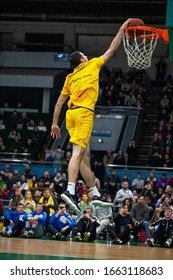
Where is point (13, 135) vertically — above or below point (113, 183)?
above

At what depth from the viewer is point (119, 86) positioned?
142 ft

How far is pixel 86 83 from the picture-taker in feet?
43.0

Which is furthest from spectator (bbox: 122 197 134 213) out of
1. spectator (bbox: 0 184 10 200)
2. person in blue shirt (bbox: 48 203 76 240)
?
spectator (bbox: 0 184 10 200)

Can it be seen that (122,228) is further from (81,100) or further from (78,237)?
(81,100)

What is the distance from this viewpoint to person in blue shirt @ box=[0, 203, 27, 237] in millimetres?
22156

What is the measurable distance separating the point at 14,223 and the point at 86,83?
34.7 ft

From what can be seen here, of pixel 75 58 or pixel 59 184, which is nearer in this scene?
pixel 75 58

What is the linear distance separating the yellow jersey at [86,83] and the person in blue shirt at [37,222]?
9492 millimetres

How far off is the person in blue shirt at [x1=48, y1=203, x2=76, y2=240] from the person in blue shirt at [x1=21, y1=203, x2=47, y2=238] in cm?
46

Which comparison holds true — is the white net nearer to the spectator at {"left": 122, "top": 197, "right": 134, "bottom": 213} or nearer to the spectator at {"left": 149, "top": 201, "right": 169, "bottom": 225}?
the spectator at {"left": 122, "top": 197, "right": 134, "bottom": 213}

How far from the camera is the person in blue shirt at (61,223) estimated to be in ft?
70.9

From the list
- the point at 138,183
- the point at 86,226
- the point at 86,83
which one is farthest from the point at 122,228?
the point at 86,83

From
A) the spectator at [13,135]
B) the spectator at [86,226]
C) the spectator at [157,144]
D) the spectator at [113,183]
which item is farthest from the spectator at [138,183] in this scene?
the spectator at [13,135]
